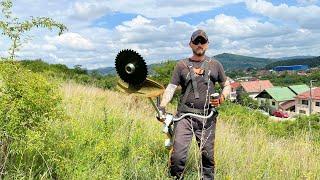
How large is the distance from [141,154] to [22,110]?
1.45 meters

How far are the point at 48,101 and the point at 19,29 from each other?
34.9 inches

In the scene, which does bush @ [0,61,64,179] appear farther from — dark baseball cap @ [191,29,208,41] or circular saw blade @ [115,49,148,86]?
dark baseball cap @ [191,29,208,41]

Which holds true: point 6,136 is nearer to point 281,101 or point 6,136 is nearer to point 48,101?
point 48,101

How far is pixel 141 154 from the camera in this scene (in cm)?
492

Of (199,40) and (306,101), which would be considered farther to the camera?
(306,101)

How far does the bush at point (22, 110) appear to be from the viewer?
3.99 metres

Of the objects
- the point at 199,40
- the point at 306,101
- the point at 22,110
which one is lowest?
the point at 306,101

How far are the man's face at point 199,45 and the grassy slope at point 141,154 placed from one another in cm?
116

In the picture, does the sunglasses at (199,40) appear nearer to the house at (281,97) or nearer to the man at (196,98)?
the man at (196,98)

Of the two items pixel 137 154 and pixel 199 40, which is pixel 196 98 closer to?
pixel 199 40

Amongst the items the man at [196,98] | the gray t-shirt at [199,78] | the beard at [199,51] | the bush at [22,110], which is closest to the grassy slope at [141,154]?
the man at [196,98]

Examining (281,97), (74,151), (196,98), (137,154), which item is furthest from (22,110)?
(281,97)

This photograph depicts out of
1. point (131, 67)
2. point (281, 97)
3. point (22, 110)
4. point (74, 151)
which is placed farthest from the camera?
point (281, 97)

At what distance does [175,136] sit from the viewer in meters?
5.08
